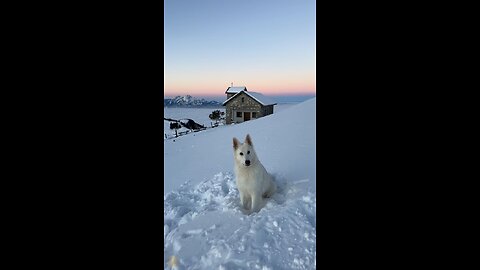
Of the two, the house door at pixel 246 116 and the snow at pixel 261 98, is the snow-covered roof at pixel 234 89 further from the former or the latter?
the house door at pixel 246 116

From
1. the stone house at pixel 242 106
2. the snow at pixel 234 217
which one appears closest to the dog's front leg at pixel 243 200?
the snow at pixel 234 217

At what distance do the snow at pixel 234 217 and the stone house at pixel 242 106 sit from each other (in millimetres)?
6134

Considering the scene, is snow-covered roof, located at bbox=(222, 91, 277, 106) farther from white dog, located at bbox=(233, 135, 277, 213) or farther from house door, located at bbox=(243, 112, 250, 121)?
white dog, located at bbox=(233, 135, 277, 213)

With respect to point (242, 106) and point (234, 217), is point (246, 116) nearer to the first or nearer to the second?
point (242, 106)

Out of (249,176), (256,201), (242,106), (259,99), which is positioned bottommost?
(256,201)

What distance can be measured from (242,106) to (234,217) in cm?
973

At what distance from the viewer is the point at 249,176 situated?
3117mm

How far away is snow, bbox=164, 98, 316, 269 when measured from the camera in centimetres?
198

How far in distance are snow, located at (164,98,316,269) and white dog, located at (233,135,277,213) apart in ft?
0.50

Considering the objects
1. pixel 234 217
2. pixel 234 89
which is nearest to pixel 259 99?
pixel 234 89

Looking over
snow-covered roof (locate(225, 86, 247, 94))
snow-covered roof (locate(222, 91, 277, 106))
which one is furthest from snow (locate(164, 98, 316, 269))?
snow-covered roof (locate(225, 86, 247, 94))
